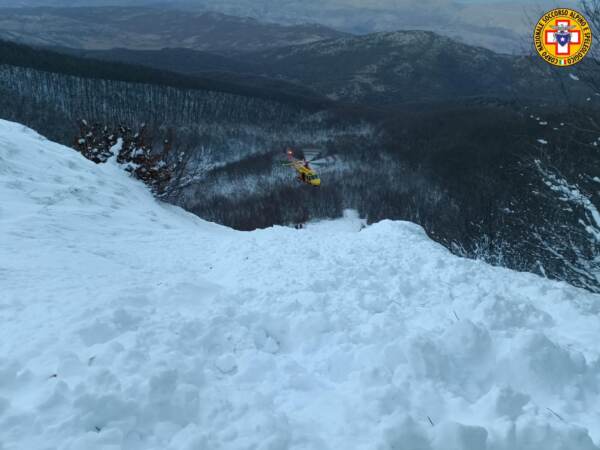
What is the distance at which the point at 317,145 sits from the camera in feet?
311

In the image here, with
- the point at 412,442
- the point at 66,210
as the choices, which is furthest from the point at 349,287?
the point at 66,210

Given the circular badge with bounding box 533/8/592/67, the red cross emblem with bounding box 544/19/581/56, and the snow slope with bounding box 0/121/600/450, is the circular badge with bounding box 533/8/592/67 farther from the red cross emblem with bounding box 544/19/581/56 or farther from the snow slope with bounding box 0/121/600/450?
the snow slope with bounding box 0/121/600/450

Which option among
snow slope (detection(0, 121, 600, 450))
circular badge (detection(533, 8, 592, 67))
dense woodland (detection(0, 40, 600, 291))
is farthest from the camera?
dense woodland (detection(0, 40, 600, 291))

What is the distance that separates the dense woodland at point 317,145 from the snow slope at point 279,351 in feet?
20.4

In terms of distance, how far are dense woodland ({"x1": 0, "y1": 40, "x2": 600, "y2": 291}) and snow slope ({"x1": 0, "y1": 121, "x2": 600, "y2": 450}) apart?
6.23m

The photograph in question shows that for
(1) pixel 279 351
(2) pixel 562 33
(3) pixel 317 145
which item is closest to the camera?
(1) pixel 279 351

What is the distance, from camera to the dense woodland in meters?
26.8

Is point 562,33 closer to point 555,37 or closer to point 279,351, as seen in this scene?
point 555,37

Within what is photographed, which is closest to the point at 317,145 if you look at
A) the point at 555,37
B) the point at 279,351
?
the point at 555,37

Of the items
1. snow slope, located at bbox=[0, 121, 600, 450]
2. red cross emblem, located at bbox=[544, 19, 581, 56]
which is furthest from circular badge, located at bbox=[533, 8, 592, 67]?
snow slope, located at bbox=[0, 121, 600, 450]

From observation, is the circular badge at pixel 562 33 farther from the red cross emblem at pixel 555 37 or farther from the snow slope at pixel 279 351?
the snow slope at pixel 279 351

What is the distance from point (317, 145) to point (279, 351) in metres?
91.5

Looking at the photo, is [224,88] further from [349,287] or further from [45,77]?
[349,287]

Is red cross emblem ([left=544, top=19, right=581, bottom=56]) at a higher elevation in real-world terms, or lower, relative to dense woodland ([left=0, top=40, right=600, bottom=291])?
higher
